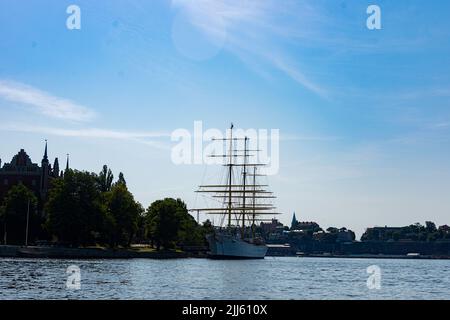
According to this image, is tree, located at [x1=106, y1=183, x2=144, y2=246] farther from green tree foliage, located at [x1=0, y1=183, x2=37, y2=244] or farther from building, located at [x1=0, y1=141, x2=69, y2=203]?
building, located at [x1=0, y1=141, x2=69, y2=203]

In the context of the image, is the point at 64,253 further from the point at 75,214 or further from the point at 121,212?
the point at 121,212

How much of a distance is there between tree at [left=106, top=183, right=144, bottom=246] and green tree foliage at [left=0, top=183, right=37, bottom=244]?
56.5 ft

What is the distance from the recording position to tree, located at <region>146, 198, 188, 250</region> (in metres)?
158

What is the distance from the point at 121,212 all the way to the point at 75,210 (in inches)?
546

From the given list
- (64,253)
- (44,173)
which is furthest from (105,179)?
(64,253)

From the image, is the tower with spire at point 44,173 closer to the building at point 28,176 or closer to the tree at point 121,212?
the building at point 28,176

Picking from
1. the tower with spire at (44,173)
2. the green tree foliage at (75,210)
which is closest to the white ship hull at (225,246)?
the green tree foliage at (75,210)

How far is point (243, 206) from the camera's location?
181 metres

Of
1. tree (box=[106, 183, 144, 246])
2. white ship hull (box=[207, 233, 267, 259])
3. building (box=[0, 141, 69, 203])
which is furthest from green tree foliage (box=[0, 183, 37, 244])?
white ship hull (box=[207, 233, 267, 259])

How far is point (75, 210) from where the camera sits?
129m

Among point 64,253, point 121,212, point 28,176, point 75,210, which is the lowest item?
point 64,253

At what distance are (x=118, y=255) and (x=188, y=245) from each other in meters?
63.3

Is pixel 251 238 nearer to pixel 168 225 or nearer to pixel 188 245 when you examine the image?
pixel 188 245

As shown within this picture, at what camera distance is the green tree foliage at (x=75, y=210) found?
12875 cm
